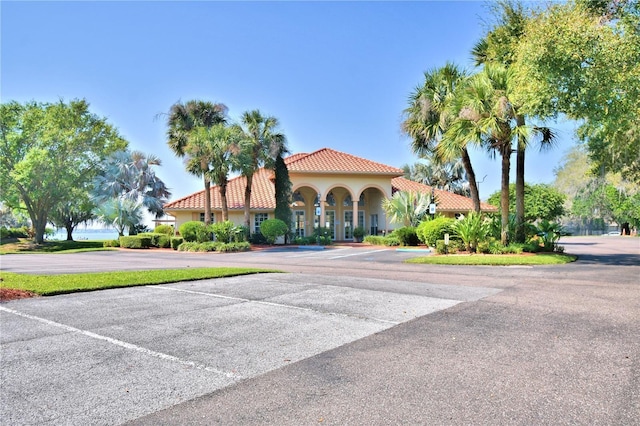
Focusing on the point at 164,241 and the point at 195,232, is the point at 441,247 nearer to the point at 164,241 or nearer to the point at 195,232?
the point at 195,232

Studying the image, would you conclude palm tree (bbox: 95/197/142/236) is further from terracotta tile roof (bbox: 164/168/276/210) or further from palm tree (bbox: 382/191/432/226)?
palm tree (bbox: 382/191/432/226)

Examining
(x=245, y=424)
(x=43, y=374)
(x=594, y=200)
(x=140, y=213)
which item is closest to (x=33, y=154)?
(x=140, y=213)

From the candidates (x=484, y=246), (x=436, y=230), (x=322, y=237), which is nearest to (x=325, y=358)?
(x=484, y=246)

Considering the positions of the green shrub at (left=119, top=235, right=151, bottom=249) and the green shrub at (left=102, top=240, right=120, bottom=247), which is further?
the green shrub at (left=102, top=240, right=120, bottom=247)

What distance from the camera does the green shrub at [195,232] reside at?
28.0 meters

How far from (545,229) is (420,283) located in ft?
37.7

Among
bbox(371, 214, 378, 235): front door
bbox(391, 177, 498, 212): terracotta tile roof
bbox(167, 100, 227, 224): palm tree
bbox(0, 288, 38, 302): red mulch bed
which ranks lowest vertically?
bbox(0, 288, 38, 302): red mulch bed

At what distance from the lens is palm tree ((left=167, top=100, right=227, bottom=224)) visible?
30.2 metres

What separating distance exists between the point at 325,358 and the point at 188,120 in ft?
94.2

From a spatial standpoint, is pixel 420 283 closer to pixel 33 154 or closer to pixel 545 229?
pixel 545 229

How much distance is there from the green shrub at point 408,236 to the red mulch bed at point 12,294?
71.6 ft

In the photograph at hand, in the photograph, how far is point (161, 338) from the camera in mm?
5449

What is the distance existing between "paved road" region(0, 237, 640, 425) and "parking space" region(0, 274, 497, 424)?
0.08ft

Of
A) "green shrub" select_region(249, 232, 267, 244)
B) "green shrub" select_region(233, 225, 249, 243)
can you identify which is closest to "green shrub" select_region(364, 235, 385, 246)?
"green shrub" select_region(249, 232, 267, 244)
